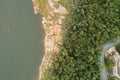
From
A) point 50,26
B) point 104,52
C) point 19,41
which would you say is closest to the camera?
point 104,52

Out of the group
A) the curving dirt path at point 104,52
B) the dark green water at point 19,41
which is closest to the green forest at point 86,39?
the curving dirt path at point 104,52

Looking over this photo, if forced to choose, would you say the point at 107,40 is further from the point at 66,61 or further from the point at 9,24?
the point at 9,24

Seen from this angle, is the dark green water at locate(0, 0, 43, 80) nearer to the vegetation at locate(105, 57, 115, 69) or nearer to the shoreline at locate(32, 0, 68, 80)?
the shoreline at locate(32, 0, 68, 80)

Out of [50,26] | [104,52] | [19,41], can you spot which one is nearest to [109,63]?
[104,52]

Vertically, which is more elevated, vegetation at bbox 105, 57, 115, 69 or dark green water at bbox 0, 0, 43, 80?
dark green water at bbox 0, 0, 43, 80

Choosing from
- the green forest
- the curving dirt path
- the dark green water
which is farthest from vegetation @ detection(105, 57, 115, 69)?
the dark green water

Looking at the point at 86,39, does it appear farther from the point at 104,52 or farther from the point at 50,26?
the point at 50,26
